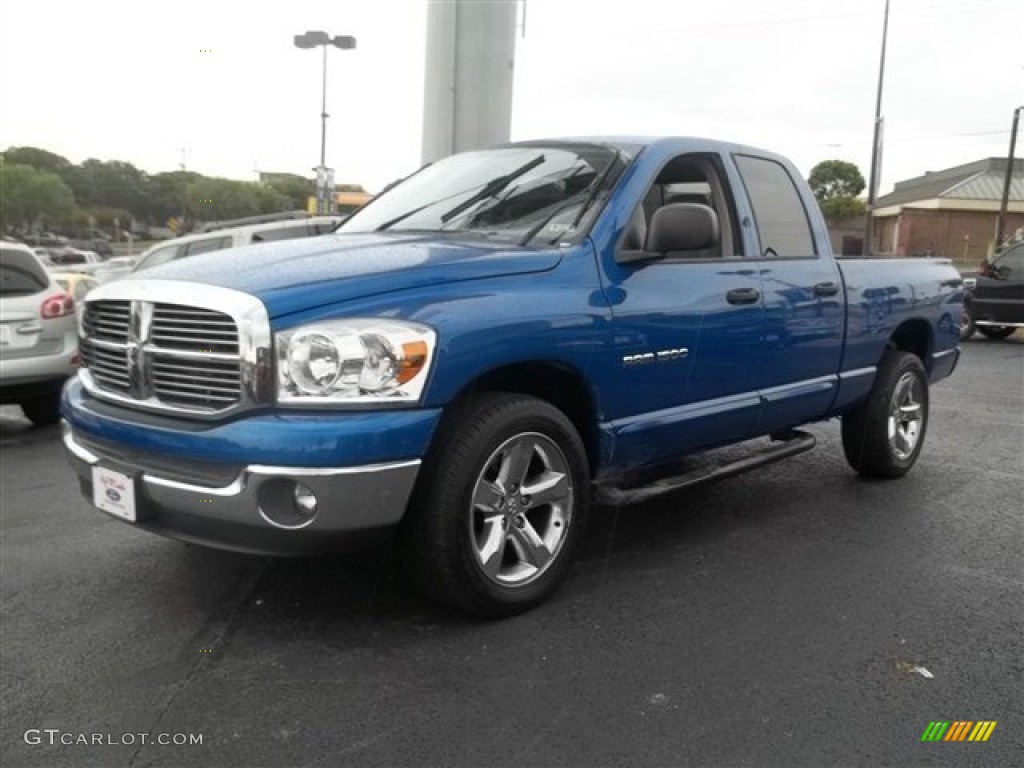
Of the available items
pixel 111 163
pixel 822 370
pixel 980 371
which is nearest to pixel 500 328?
pixel 822 370

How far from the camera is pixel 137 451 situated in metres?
3.27

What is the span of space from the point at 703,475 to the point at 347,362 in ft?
6.62

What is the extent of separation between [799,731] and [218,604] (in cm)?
221

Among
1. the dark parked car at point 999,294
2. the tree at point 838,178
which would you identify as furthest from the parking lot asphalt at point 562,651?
the tree at point 838,178

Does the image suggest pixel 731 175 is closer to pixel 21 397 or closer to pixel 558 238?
pixel 558 238

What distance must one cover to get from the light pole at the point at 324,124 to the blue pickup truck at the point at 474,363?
25.1ft

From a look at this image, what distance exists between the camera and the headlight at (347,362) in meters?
3.01

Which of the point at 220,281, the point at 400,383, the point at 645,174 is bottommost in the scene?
the point at 400,383

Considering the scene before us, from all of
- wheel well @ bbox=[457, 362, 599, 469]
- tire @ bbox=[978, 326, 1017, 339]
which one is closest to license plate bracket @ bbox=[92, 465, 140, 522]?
wheel well @ bbox=[457, 362, 599, 469]

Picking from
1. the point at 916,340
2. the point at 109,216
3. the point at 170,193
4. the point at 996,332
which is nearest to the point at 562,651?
the point at 916,340

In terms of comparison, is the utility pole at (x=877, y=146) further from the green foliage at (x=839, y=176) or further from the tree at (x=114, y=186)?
the green foliage at (x=839, y=176)

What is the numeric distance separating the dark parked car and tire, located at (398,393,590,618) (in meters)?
13.4

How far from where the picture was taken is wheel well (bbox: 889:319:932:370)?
5.86 metres

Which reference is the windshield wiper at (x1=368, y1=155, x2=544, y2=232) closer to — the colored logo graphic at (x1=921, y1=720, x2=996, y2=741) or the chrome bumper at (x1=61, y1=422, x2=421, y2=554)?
the chrome bumper at (x1=61, y1=422, x2=421, y2=554)
